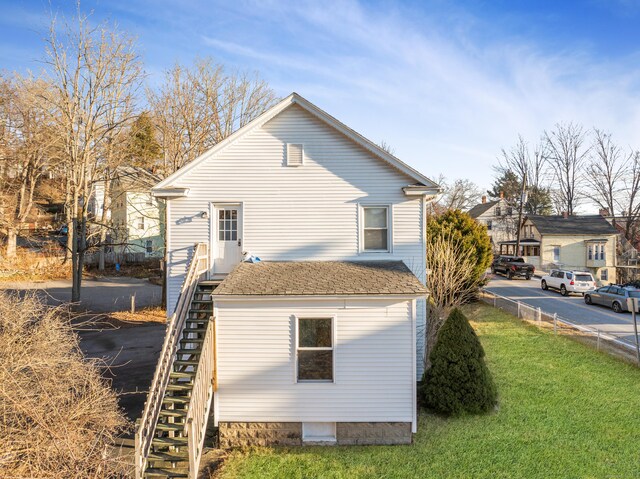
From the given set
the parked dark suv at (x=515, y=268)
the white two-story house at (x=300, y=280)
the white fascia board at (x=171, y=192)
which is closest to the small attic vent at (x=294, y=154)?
the white two-story house at (x=300, y=280)

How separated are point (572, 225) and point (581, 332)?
96.2 ft

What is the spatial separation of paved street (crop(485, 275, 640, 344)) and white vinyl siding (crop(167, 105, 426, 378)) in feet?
41.4

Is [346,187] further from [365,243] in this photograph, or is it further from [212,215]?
[212,215]

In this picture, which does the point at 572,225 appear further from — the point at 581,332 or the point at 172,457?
the point at 172,457

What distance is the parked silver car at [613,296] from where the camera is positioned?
2053 centimetres

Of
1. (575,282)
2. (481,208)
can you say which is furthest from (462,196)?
(575,282)

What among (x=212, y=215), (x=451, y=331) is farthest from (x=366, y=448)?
(x=212, y=215)

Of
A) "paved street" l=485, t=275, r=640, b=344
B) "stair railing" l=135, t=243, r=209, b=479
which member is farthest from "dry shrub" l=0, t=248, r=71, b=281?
"paved street" l=485, t=275, r=640, b=344

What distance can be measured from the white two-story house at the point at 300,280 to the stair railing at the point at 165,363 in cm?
9

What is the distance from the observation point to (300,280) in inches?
361

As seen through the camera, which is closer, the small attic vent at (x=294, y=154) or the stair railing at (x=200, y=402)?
the stair railing at (x=200, y=402)

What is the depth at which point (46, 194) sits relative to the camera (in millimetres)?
32750

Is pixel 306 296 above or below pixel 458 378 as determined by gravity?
above

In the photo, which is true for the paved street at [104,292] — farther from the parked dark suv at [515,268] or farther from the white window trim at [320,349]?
the parked dark suv at [515,268]
